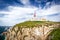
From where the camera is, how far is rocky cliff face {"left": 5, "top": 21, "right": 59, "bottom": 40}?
8.23m

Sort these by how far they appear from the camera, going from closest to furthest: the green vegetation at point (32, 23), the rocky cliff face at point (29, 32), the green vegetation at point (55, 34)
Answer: the green vegetation at point (55, 34) → the rocky cliff face at point (29, 32) → the green vegetation at point (32, 23)

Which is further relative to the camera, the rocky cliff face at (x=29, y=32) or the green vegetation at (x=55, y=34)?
the rocky cliff face at (x=29, y=32)

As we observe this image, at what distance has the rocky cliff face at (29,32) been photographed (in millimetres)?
8234

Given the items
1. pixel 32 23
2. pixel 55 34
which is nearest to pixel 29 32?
pixel 32 23

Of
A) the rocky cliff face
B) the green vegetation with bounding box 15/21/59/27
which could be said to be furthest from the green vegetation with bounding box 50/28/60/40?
the green vegetation with bounding box 15/21/59/27

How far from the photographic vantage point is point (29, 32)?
8.33 m

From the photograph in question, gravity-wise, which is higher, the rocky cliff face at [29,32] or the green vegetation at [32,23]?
the green vegetation at [32,23]

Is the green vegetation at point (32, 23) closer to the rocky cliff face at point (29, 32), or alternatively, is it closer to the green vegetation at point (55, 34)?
Answer: the rocky cliff face at point (29, 32)

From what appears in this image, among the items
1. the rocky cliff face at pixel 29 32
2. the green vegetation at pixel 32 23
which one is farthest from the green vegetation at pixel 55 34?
the green vegetation at pixel 32 23

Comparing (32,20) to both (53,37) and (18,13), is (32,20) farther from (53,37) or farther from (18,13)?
(53,37)

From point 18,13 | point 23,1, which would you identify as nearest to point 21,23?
point 18,13

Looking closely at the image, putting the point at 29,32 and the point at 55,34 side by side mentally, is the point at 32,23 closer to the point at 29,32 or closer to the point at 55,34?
the point at 29,32

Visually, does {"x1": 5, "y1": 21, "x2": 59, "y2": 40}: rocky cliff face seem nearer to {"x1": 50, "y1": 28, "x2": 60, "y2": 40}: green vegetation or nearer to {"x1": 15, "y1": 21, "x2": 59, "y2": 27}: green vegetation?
{"x1": 15, "y1": 21, "x2": 59, "y2": 27}: green vegetation

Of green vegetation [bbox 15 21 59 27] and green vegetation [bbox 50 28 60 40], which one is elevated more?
green vegetation [bbox 15 21 59 27]
